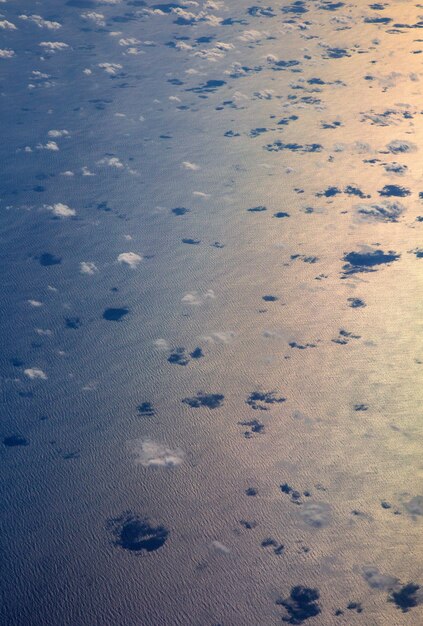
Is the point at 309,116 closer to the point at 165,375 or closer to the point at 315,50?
the point at 315,50

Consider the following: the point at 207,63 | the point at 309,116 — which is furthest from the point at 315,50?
the point at 309,116

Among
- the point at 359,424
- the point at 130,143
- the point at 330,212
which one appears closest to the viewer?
the point at 359,424

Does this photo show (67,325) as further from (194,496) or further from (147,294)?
(194,496)

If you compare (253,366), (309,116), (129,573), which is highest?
(309,116)

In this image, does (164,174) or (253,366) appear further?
(164,174)

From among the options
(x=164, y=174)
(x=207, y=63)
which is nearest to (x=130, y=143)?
(x=164, y=174)

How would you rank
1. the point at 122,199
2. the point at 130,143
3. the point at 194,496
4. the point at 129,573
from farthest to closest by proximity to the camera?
the point at 130,143 < the point at 122,199 < the point at 194,496 < the point at 129,573

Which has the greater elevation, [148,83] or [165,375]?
[148,83]
